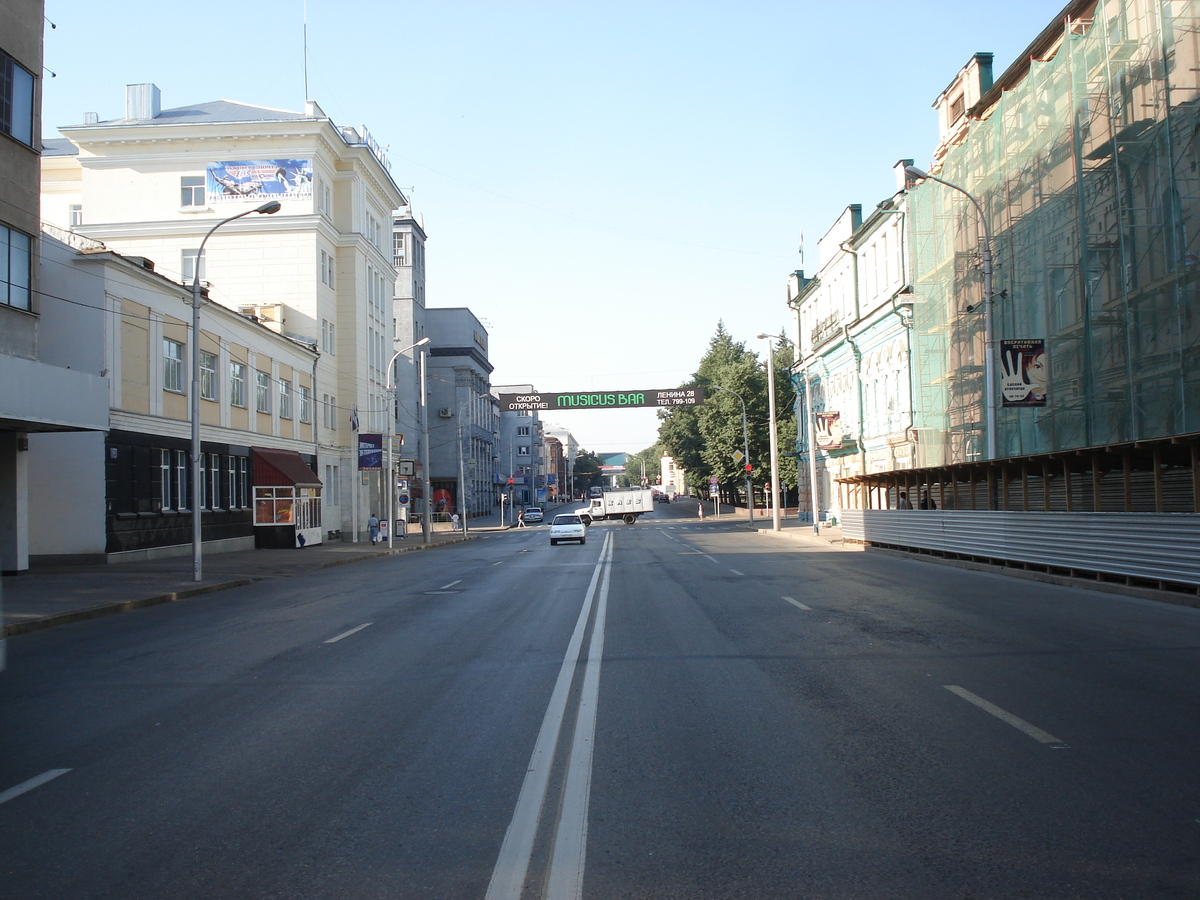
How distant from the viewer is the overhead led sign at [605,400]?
61.2 metres

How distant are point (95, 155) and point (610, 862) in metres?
54.5

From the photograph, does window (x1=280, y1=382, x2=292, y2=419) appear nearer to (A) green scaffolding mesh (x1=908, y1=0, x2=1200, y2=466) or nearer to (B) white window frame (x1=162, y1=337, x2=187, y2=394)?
(B) white window frame (x1=162, y1=337, x2=187, y2=394)

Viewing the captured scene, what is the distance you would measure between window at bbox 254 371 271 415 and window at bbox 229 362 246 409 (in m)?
1.02

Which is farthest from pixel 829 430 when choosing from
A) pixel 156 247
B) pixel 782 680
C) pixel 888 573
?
pixel 782 680

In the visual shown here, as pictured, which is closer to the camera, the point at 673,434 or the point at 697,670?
the point at 697,670

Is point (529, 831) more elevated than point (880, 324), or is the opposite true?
point (880, 324)

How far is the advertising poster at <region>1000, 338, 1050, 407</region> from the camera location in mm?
22781

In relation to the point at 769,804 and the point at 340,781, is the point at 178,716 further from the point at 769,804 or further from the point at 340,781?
the point at 769,804

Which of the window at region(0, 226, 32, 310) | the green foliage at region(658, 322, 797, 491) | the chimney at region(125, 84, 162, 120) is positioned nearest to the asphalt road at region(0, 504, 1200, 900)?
the window at region(0, 226, 32, 310)

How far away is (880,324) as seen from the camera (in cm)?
4541

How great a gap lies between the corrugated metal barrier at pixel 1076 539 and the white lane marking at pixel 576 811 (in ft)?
36.0

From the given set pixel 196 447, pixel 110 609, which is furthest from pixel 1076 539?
pixel 196 447

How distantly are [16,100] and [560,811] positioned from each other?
26.0 m

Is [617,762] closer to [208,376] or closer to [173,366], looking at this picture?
[173,366]
